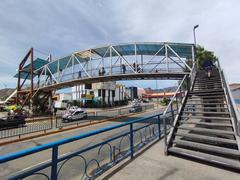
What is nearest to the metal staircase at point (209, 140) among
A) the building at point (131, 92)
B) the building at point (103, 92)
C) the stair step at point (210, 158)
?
the stair step at point (210, 158)

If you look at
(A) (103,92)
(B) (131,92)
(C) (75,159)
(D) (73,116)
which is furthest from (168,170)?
(B) (131,92)

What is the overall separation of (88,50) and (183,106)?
65.2ft

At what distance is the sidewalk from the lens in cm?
361

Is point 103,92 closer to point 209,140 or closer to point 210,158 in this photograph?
point 209,140

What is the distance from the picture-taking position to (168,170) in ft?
12.9

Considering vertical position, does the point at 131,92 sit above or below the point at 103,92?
above

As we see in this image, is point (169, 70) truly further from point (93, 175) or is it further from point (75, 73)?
point (93, 175)

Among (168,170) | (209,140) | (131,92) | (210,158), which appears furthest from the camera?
(131,92)

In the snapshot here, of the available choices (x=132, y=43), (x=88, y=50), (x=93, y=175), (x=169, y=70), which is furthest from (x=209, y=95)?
(x=88, y=50)

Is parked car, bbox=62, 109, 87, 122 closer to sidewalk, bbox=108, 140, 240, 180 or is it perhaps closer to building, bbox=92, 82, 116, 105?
sidewalk, bbox=108, 140, 240, 180

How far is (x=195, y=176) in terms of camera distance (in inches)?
144

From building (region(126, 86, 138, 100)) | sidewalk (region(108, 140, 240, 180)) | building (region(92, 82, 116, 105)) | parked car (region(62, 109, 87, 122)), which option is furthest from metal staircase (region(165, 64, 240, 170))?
building (region(126, 86, 138, 100))

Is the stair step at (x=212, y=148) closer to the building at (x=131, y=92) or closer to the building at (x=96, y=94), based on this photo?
the building at (x=96, y=94)

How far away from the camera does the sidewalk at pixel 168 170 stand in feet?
11.8
